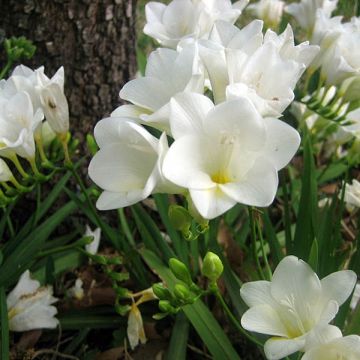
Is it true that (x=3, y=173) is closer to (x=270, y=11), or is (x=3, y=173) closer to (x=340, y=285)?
(x=340, y=285)

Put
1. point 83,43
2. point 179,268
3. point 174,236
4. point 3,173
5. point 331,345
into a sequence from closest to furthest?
point 331,345
point 179,268
point 3,173
point 174,236
point 83,43

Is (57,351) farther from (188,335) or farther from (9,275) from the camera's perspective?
(188,335)

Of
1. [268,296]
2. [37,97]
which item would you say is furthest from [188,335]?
[37,97]

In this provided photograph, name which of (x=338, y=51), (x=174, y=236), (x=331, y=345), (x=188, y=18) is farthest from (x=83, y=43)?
(x=331, y=345)

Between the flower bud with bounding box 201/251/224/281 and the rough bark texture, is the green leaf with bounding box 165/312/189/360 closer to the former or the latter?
the flower bud with bounding box 201/251/224/281

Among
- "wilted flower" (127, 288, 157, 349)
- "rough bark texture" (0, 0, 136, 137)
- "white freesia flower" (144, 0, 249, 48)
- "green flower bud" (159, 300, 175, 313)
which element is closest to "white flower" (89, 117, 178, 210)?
"green flower bud" (159, 300, 175, 313)

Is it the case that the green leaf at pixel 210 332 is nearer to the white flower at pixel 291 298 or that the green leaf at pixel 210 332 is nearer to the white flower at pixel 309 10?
the white flower at pixel 291 298

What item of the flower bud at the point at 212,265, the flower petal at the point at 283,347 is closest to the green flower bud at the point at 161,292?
the flower bud at the point at 212,265
